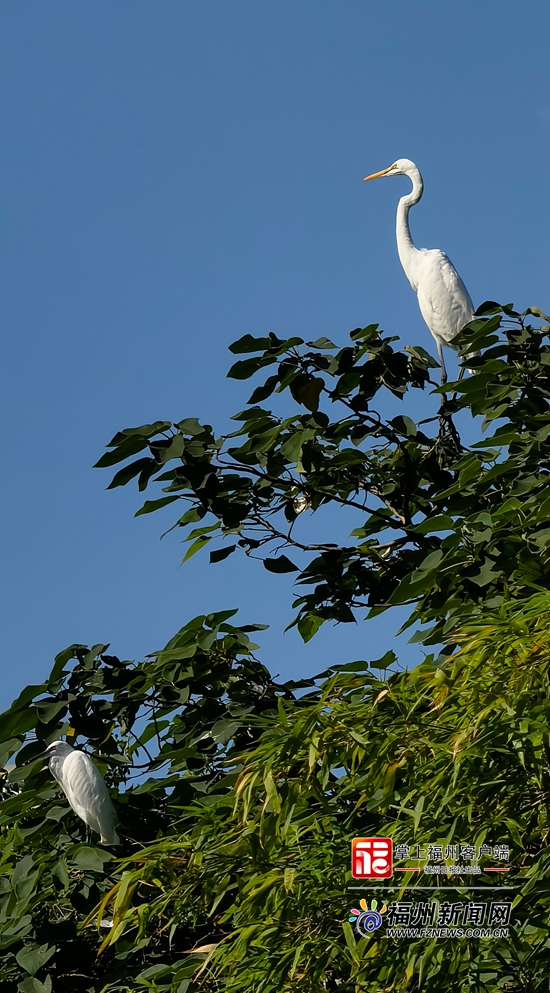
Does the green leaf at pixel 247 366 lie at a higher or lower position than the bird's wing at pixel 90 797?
higher

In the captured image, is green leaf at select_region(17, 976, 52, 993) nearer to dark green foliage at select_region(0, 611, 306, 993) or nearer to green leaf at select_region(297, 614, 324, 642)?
dark green foliage at select_region(0, 611, 306, 993)

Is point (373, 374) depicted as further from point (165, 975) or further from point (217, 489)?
point (165, 975)

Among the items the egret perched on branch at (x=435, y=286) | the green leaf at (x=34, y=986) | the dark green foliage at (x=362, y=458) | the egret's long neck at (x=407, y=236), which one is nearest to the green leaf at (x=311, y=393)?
the dark green foliage at (x=362, y=458)

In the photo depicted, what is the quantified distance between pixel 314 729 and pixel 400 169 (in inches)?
151

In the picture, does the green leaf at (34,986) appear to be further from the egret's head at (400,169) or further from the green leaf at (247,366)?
the egret's head at (400,169)

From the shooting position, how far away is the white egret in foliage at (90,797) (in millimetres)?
→ 2414

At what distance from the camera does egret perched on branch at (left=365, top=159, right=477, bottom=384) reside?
14.7ft

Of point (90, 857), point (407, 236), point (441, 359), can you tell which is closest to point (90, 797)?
point (90, 857)

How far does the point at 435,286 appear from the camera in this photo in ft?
14.8

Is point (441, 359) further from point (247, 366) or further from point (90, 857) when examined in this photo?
point (90, 857)

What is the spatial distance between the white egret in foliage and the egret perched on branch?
95.7 inches

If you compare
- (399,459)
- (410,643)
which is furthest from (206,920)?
(399,459)

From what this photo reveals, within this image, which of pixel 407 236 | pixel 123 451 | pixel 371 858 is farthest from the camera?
pixel 407 236

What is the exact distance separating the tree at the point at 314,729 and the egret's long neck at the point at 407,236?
1.83m
